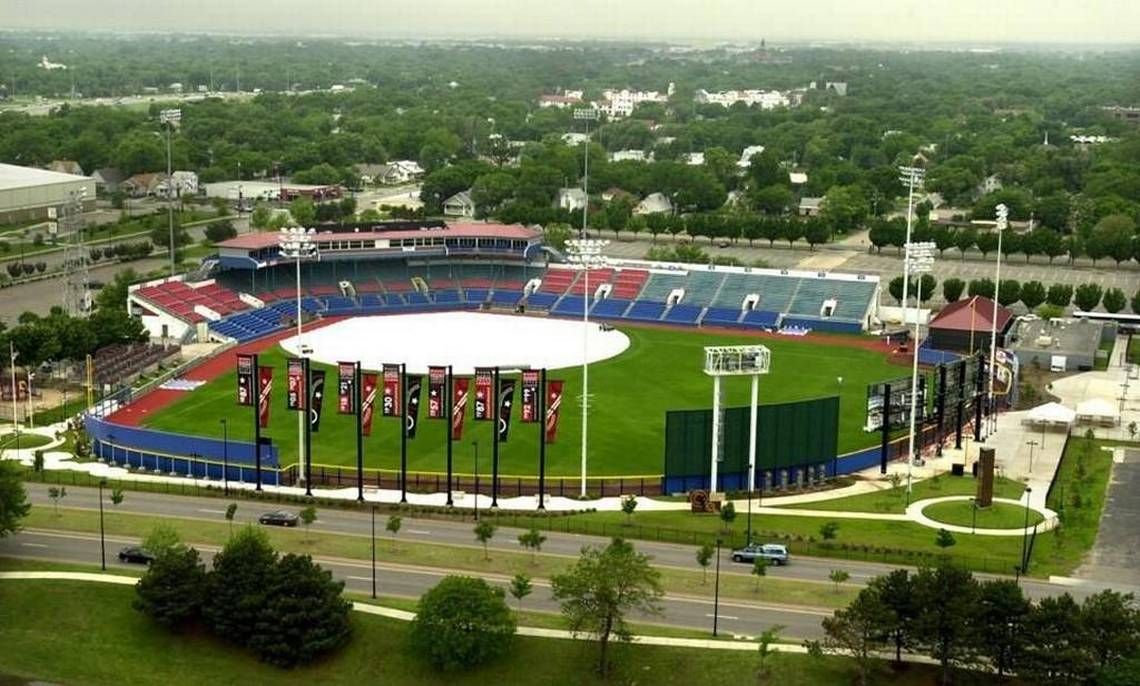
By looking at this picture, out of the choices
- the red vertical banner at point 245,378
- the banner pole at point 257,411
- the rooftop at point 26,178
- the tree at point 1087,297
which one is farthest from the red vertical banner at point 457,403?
the rooftop at point 26,178

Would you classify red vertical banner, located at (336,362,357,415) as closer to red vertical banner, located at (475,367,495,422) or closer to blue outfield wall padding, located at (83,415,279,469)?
blue outfield wall padding, located at (83,415,279,469)

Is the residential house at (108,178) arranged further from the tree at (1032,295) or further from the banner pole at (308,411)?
the banner pole at (308,411)

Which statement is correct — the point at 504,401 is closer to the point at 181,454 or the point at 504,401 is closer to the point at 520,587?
the point at 520,587

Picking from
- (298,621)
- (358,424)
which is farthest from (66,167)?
(298,621)

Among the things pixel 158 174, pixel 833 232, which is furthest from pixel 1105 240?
pixel 158 174

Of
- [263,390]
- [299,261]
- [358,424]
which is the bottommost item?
[358,424]

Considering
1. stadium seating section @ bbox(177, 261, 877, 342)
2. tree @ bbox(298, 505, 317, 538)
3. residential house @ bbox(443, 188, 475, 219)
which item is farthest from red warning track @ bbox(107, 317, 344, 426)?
residential house @ bbox(443, 188, 475, 219)

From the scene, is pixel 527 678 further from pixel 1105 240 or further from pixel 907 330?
pixel 1105 240

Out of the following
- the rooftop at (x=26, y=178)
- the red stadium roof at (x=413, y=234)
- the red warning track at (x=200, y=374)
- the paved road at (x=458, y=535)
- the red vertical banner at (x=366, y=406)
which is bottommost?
the red warning track at (x=200, y=374)
